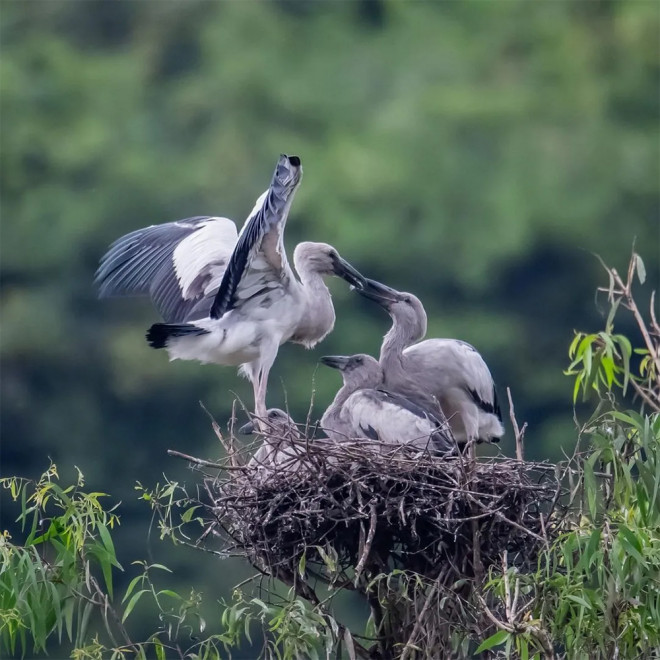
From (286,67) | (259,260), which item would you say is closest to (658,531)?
(259,260)

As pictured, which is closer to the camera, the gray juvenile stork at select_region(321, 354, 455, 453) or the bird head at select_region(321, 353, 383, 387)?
the gray juvenile stork at select_region(321, 354, 455, 453)

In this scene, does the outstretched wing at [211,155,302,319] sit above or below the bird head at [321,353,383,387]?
above

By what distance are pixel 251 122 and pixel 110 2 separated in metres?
2.67

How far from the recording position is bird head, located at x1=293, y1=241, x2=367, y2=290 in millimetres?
5688

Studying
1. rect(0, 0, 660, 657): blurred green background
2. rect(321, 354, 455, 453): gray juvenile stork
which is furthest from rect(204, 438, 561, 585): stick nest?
rect(0, 0, 660, 657): blurred green background

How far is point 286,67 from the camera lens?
15.7 m

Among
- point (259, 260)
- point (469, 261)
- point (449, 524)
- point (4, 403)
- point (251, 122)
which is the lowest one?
point (4, 403)

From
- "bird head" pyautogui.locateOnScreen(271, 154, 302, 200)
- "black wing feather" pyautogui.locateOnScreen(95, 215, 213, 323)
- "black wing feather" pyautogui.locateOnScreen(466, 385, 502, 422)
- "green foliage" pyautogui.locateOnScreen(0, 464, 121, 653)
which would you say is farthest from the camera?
"black wing feather" pyautogui.locateOnScreen(95, 215, 213, 323)

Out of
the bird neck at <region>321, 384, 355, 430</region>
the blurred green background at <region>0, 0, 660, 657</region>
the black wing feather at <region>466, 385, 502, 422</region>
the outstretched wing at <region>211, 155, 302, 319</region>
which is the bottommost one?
the blurred green background at <region>0, 0, 660, 657</region>

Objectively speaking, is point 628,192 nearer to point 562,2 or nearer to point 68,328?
point 562,2

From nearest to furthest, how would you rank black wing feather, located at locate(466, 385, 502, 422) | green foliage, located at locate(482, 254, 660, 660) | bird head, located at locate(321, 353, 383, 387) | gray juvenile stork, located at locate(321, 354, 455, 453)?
green foliage, located at locate(482, 254, 660, 660)
gray juvenile stork, located at locate(321, 354, 455, 453)
bird head, located at locate(321, 353, 383, 387)
black wing feather, located at locate(466, 385, 502, 422)

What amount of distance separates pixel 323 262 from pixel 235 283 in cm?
63

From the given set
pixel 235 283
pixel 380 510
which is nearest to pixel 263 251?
pixel 235 283

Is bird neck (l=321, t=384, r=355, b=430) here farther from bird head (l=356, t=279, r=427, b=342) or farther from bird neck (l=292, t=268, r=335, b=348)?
bird head (l=356, t=279, r=427, b=342)
